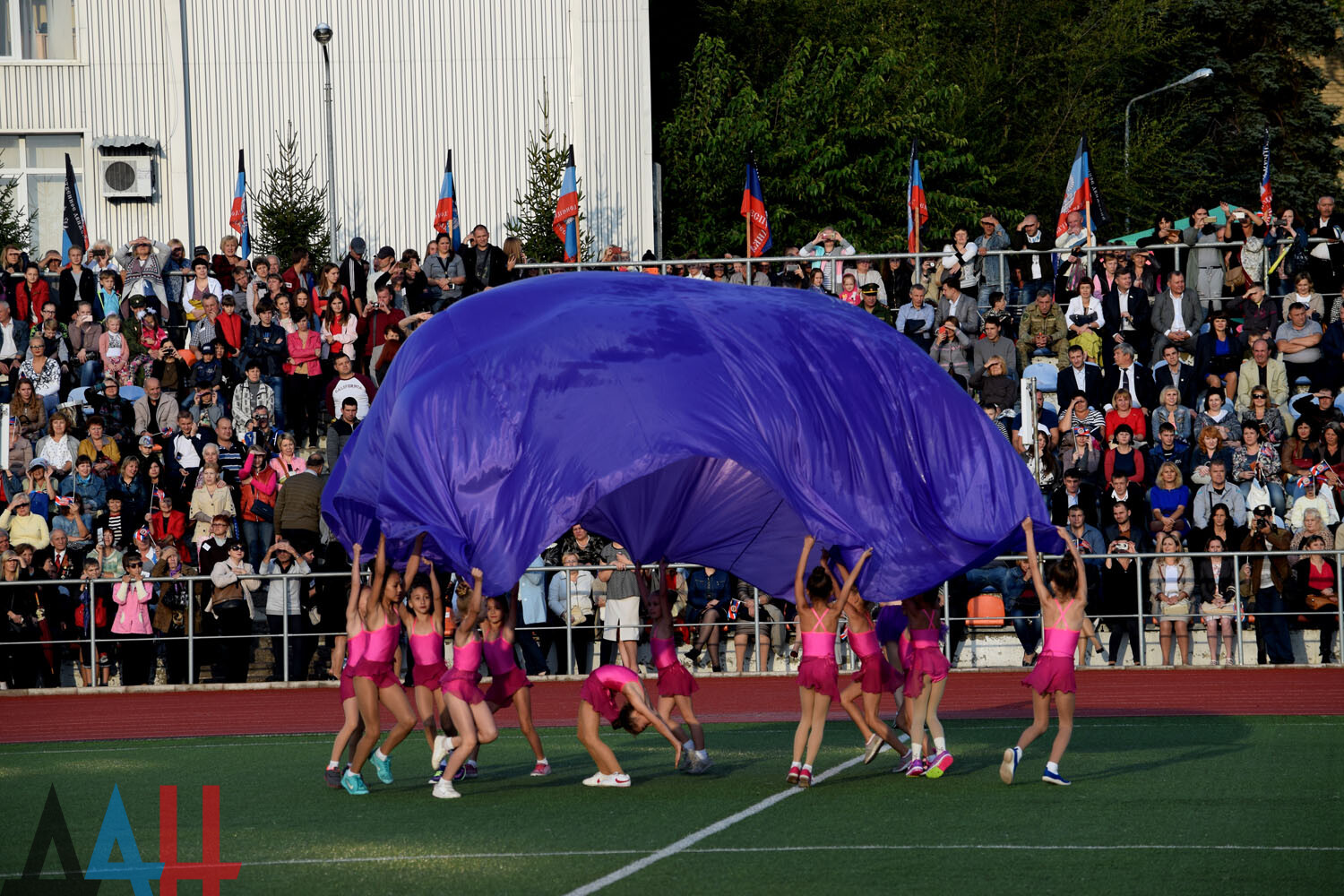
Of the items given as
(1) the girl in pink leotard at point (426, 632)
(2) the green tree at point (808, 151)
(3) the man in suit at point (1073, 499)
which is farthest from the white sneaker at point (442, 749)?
(2) the green tree at point (808, 151)

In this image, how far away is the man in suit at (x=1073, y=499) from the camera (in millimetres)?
20031

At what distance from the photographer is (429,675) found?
12602 mm

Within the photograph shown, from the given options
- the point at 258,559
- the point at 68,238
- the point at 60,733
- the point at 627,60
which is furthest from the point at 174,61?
the point at 60,733

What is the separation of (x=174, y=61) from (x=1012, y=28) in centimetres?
2094

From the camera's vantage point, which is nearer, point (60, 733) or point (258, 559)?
point (60, 733)

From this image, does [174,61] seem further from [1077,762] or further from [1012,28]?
[1077,762]

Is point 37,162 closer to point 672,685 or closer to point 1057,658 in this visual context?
point 672,685

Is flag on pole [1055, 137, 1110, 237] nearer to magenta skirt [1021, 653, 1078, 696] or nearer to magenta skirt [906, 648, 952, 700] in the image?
magenta skirt [906, 648, 952, 700]

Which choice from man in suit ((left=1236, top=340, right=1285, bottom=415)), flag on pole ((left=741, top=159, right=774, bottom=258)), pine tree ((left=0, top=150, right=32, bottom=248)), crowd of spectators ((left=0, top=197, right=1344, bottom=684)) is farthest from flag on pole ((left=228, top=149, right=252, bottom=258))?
man in suit ((left=1236, top=340, right=1285, bottom=415))

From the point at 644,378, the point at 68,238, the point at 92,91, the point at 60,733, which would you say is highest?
the point at 92,91

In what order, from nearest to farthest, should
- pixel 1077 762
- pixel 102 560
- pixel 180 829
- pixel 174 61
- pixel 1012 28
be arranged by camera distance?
pixel 180 829, pixel 1077 762, pixel 102 560, pixel 174 61, pixel 1012 28

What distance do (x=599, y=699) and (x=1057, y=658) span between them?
314 cm

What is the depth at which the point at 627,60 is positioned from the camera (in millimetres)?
33812

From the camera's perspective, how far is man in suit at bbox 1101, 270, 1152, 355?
23.1m
